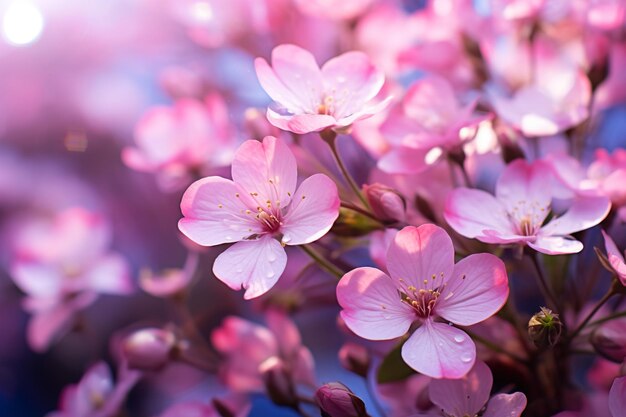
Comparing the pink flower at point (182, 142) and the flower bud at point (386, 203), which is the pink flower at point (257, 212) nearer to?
the flower bud at point (386, 203)

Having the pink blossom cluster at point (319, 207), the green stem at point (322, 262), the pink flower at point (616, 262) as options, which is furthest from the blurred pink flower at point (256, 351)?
the pink flower at point (616, 262)

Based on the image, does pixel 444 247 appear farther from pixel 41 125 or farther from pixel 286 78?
pixel 41 125

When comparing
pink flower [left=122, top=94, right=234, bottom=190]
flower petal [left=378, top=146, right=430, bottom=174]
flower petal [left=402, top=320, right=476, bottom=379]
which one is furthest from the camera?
pink flower [left=122, top=94, right=234, bottom=190]

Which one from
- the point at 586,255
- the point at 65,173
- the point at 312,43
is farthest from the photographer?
the point at 65,173

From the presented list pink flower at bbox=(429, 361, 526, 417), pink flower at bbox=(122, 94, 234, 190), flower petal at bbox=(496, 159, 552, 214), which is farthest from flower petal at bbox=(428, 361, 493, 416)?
pink flower at bbox=(122, 94, 234, 190)

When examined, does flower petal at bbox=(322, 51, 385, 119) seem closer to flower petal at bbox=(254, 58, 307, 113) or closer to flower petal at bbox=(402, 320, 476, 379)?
flower petal at bbox=(254, 58, 307, 113)

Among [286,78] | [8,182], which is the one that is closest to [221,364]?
[286,78]

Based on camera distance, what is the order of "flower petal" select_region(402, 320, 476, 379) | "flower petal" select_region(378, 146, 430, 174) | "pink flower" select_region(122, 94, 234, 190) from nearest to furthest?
"flower petal" select_region(402, 320, 476, 379) < "flower petal" select_region(378, 146, 430, 174) < "pink flower" select_region(122, 94, 234, 190)
